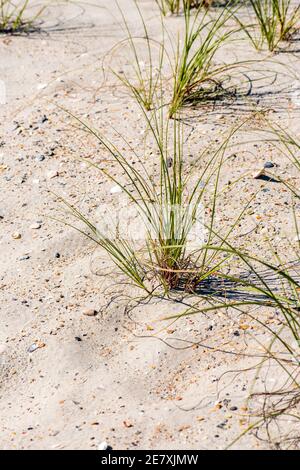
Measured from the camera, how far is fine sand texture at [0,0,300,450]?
2326 millimetres

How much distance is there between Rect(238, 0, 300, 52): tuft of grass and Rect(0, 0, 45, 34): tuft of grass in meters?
1.21

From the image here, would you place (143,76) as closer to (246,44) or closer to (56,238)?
(246,44)

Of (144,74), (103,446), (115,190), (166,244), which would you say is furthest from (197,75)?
(103,446)

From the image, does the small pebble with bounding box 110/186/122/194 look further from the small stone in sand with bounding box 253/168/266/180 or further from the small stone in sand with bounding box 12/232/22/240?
the small stone in sand with bounding box 253/168/266/180

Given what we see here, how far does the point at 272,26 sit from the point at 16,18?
1496 millimetres

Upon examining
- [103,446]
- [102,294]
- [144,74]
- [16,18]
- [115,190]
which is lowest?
[103,446]

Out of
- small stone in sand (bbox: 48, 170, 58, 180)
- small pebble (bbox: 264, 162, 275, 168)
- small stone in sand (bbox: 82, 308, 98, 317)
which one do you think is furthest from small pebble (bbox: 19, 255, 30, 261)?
small pebble (bbox: 264, 162, 275, 168)

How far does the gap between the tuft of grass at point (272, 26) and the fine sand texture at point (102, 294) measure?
6cm

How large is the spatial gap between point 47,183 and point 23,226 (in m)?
0.28

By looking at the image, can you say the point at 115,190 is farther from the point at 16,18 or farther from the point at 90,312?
the point at 16,18

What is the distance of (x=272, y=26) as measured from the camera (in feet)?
13.1

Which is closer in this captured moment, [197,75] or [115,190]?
[115,190]

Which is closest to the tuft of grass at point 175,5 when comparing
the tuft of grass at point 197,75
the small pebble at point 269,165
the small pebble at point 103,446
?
the tuft of grass at point 197,75

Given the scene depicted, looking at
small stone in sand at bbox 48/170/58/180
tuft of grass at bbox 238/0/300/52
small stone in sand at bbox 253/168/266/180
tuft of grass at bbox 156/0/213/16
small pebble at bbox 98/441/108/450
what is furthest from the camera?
tuft of grass at bbox 156/0/213/16
